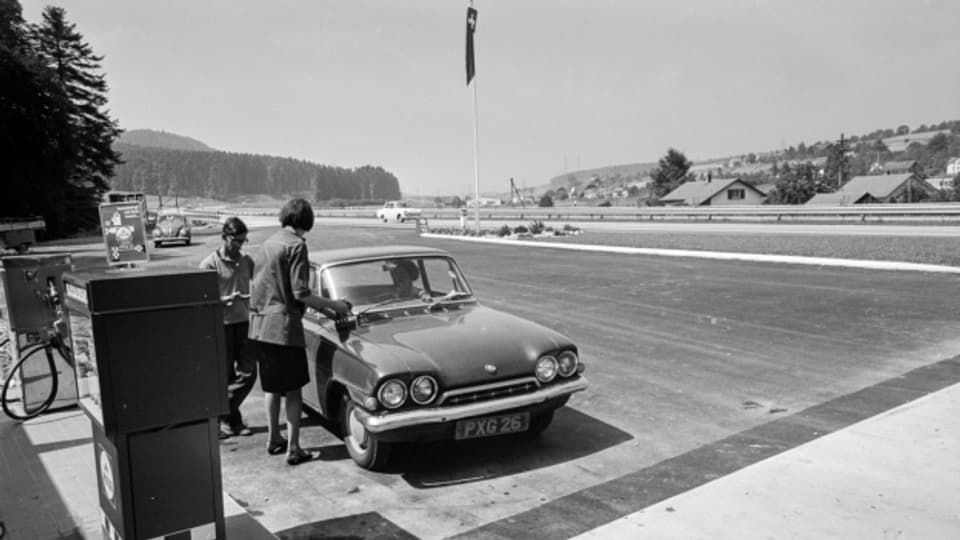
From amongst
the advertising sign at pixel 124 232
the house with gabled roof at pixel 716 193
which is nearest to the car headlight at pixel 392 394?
the advertising sign at pixel 124 232

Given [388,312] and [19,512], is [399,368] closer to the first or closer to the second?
[388,312]

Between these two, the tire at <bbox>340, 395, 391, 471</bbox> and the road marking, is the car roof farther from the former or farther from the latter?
the road marking

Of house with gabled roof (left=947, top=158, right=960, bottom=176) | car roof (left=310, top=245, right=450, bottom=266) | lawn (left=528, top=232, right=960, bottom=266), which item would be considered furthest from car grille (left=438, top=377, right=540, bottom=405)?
house with gabled roof (left=947, top=158, right=960, bottom=176)

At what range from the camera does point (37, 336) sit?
6637 mm

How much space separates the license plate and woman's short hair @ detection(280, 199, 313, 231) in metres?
1.86

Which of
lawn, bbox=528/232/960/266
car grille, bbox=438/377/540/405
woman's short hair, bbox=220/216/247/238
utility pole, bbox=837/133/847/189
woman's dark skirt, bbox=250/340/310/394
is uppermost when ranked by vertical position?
utility pole, bbox=837/133/847/189

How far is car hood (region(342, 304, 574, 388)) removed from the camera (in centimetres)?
472

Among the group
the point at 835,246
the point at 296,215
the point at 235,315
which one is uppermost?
the point at 296,215

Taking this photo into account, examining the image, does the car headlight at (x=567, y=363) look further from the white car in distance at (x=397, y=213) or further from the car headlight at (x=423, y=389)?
the white car in distance at (x=397, y=213)

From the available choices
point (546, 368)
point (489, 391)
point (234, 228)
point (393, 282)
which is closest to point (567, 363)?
point (546, 368)

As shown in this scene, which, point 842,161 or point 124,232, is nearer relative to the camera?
point 124,232

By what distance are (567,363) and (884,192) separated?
87.8 meters

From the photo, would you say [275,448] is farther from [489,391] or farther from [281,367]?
[489,391]

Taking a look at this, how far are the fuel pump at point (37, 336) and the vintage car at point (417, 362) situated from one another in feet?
8.30
